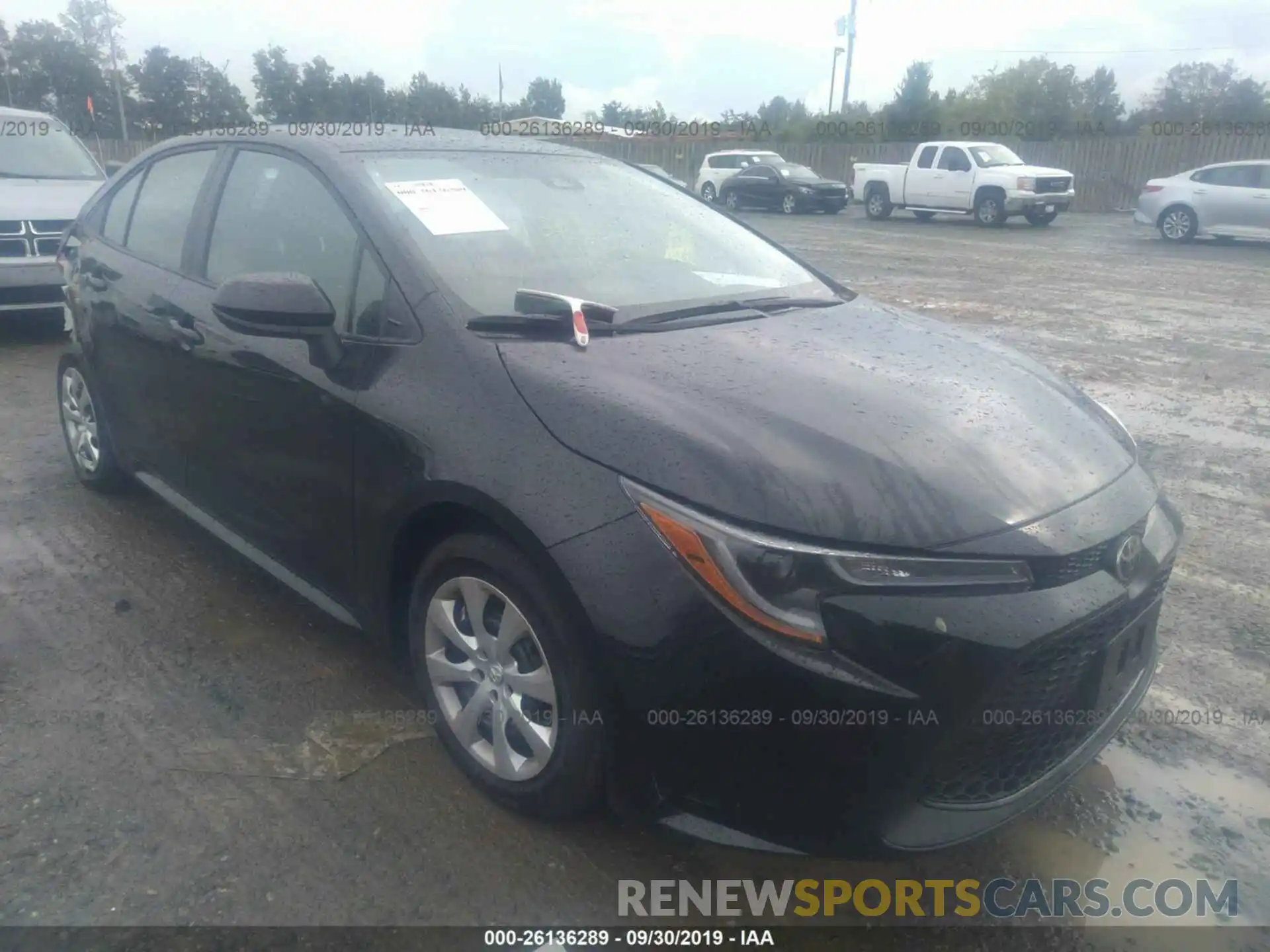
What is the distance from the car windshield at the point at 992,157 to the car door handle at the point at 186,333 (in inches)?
861

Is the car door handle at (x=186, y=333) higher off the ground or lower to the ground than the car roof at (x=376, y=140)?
lower

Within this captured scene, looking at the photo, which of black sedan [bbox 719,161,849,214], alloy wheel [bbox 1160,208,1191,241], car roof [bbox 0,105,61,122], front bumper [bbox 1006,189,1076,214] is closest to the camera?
car roof [bbox 0,105,61,122]

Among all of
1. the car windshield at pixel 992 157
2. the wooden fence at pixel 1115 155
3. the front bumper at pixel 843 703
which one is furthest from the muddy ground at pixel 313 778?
the wooden fence at pixel 1115 155

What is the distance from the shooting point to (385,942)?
2.15m

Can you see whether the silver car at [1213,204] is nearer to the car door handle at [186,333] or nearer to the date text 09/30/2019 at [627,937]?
the car door handle at [186,333]

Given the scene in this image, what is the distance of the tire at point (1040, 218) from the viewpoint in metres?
21.6

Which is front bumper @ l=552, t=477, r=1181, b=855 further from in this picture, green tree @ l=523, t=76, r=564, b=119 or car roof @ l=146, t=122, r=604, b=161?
green tree @ l=523, t=76, r=564, b=119

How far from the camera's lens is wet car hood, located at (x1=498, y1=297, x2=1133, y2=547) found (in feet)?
6.66

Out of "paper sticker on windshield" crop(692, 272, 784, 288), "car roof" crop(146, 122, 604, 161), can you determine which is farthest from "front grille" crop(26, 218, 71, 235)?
"paper sticker on windshield" crop(692, 272, 784, 288)

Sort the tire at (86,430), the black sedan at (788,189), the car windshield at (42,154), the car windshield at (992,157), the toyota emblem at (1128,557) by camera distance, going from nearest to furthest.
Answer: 1. the toyota emblem at (1128,557)
2. the tire at (86,430)
3. the car windshield at (42,154)
4. the car windshield at (992,157)
5. the black sedan at (788,189)

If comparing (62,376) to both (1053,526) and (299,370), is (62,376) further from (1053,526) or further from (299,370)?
(1053,526)

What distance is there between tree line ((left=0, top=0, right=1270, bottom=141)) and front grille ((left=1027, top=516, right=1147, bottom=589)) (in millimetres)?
35640

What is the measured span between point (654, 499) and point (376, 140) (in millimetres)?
1932

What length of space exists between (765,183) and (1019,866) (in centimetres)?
2541
